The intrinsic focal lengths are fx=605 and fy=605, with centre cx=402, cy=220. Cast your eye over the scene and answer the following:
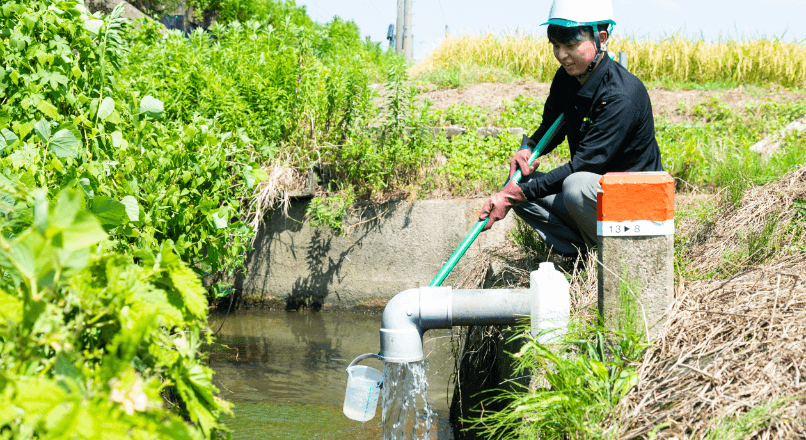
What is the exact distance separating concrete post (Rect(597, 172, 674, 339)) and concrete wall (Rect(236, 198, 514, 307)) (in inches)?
117

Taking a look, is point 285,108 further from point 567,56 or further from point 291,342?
point 567,56

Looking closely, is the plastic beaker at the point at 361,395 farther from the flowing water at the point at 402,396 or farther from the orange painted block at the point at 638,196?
the orange painted block at the point at 638,196

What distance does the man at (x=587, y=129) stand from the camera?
105 inches

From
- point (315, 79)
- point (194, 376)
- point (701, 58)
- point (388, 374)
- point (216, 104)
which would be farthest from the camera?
point (701, 58)

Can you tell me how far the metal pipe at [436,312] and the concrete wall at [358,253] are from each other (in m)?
2.74

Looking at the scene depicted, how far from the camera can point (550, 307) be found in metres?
2.15

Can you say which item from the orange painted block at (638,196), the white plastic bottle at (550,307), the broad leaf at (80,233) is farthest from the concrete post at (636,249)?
the broad leaf at (80,233)

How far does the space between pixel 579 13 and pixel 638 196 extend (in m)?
1.08

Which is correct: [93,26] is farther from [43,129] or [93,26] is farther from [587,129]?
[587,129]

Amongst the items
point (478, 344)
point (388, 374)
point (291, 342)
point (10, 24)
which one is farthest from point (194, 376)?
point (291, 342)

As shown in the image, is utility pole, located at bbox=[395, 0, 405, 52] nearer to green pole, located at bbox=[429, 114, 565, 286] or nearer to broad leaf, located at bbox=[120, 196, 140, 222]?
green pole, located at bbox=[429, 114, 565, 286]

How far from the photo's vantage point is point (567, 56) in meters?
2.81

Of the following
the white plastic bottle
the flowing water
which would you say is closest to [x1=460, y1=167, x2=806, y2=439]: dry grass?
the white plastic bottle

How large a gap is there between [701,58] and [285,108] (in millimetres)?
7007
